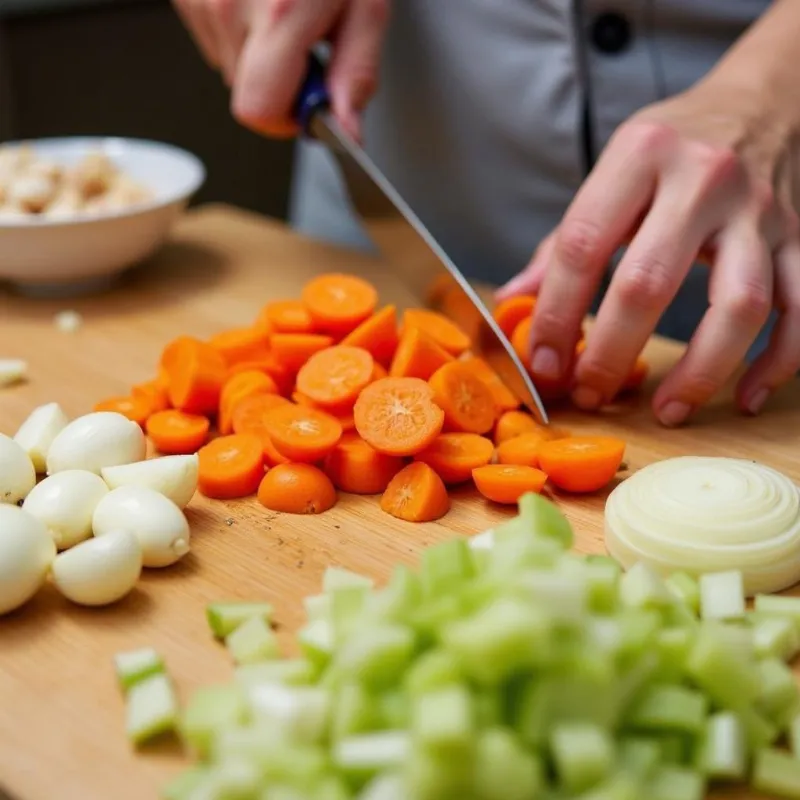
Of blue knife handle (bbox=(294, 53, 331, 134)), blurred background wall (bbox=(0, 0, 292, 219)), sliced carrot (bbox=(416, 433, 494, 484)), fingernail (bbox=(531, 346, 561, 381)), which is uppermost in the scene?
blue knife handle (bbox=(294, 53, 331, 134))

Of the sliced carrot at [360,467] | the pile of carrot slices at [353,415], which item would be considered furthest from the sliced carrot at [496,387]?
the sliced carrot at [360,467]

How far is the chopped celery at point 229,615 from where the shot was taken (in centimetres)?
119

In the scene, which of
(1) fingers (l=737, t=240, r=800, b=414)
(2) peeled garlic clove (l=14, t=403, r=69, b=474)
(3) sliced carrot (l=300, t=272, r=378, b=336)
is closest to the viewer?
(2) peeled garlic clove (l=14, t=403, r=69, b=474)

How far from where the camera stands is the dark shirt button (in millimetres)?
2062

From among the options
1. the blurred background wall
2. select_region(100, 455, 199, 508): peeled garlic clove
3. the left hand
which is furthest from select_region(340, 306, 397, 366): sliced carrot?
A: the blurred background wall

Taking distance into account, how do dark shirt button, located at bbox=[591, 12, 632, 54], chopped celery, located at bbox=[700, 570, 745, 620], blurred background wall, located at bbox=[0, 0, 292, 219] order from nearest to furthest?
chopped celery, located at bbox=[700, 570, 745, 620] < dark shirt button, located at bbox=[591, 12, 632, 54] < blurred background wall, located at bbox=[0, 0, 292, 219]

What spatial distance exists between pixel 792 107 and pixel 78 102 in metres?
2.69

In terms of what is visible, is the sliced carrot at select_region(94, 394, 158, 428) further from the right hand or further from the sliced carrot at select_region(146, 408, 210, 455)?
the right hand

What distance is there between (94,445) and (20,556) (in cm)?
26

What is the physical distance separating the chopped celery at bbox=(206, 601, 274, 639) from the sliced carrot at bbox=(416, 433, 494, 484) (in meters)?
0.37

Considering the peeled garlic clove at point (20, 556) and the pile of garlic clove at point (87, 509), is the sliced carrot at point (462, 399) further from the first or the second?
the peeled garlic clove at point (20, 556)

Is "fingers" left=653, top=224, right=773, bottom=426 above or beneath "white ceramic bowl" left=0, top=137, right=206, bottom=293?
above

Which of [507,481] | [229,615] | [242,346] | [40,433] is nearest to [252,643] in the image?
[229,615]

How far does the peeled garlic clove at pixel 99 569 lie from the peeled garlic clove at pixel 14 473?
19 cm
